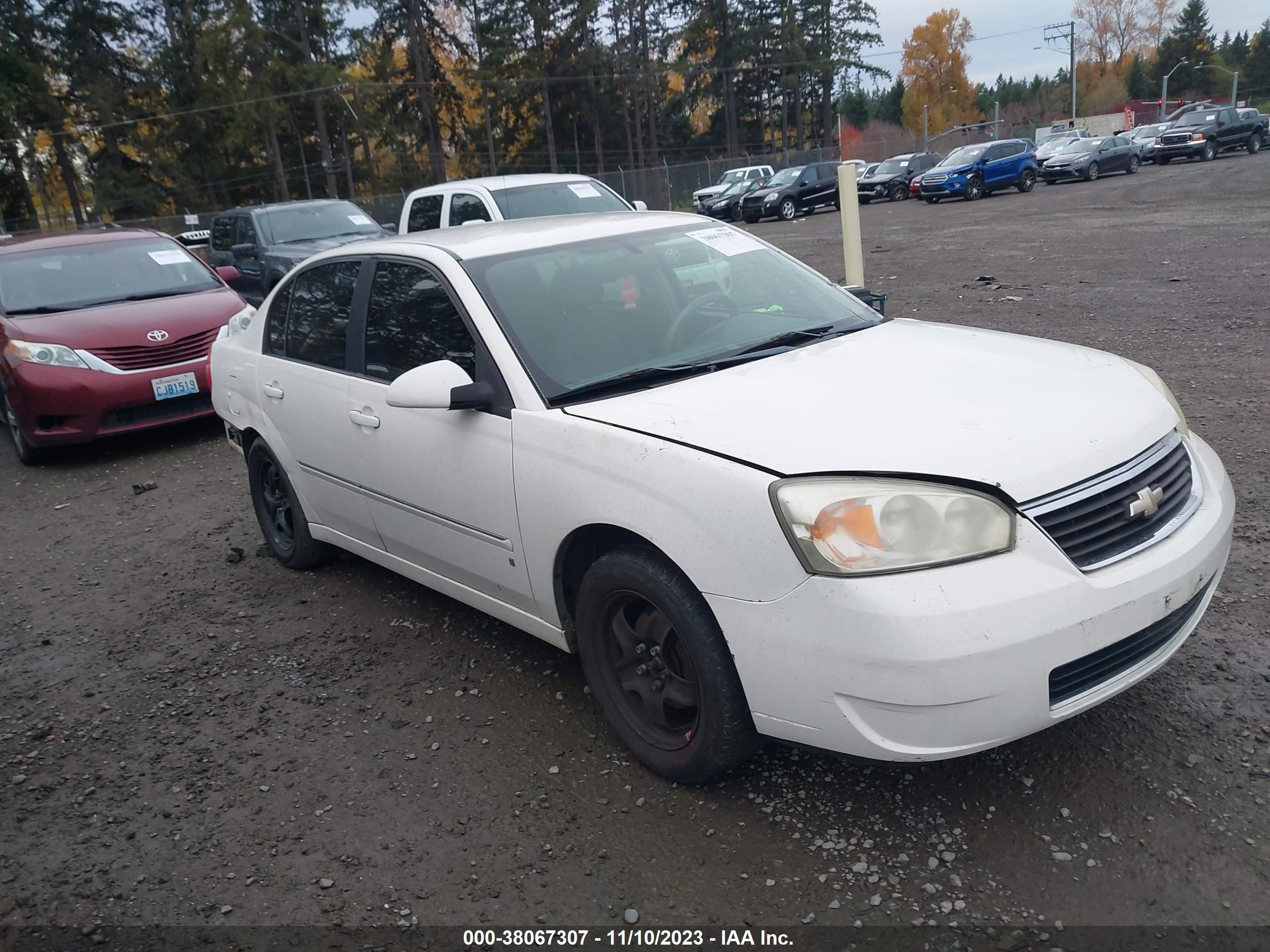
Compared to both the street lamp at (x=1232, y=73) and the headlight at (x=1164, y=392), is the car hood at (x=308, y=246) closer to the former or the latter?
the headlight at (x=1164, y=392)

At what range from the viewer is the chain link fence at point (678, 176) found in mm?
42219

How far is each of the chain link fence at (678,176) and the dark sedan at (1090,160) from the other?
38.3 feet

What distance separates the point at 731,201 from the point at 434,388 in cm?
3454

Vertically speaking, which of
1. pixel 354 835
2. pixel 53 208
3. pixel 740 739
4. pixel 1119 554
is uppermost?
pixel 53 208

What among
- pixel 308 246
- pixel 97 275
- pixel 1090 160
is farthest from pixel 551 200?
pixel 1090 160

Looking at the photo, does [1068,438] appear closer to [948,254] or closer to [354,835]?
[354,835]

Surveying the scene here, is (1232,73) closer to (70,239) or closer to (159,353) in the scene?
(70,239)

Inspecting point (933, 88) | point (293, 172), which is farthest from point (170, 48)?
point (933, 88)

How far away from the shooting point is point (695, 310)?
3.81 metres

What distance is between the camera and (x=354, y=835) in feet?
10.00

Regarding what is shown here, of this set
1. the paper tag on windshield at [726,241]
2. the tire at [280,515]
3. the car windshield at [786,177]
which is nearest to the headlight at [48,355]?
the tire at [280,515]

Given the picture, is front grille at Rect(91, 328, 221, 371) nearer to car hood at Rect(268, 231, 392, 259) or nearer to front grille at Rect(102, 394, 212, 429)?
front grille at Rect(102, 394, 212, 429)

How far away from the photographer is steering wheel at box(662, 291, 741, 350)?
363 cm

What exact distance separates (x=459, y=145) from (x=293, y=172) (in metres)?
9.43
